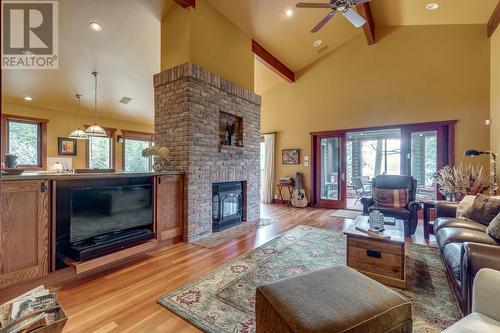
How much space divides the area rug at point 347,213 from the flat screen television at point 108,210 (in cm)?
421

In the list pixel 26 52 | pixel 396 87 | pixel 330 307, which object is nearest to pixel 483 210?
pixel 330 307

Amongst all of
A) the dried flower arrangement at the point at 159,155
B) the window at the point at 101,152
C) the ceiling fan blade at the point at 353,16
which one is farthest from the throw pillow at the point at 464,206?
the window at the point at 101,152

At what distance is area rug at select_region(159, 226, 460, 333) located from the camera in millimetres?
1997

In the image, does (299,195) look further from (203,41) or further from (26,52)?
(26,52)

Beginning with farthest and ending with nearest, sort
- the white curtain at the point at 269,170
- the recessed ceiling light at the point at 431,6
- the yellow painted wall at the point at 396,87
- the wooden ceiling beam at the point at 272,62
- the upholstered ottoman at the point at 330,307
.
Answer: the white curtain at the point at 269,170, the wooden ceiling beam at the point at 272,62, the yellow painted wall at the point at 396,87, the recessed ceiling light at the point at 431,6, the upholstered ottoman at the point at 330,307

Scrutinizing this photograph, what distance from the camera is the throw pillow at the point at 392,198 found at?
434cm

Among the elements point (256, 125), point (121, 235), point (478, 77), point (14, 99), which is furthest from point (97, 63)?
point (478, 77)

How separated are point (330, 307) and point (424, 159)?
5.42 meters

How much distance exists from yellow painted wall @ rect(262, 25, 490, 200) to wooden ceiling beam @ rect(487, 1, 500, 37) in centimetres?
14

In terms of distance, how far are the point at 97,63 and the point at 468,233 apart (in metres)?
6.47

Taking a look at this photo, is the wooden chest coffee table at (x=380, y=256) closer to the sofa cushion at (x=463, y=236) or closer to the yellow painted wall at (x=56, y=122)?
the sofa cushion at (x=463, y=236)

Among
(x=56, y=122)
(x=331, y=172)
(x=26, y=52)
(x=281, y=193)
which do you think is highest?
(x=26, y=52)

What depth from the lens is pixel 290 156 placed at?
24.0ft

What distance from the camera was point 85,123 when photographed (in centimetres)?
728
